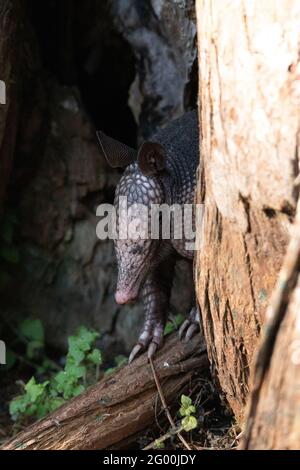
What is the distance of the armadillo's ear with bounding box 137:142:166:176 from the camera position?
9.53 feet

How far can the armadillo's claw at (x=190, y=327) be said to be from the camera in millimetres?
3262

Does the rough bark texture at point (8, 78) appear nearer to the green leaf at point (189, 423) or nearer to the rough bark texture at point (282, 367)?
the green leaf at point (189, 423)

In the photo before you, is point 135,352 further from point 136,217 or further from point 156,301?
point 136,217

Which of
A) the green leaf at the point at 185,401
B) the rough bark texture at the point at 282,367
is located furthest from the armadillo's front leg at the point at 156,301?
the rough bark texture at the point at 282,367

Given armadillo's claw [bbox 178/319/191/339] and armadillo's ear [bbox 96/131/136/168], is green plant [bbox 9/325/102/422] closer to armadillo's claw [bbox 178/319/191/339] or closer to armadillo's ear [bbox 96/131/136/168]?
armadillo's claw [bbox 178/319/191/339]

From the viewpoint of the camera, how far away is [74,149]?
4473mm

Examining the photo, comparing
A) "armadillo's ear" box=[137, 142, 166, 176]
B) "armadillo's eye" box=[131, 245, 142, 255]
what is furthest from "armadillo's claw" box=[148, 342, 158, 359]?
"armadillo's ear" box=[137, 142, 166, 176]

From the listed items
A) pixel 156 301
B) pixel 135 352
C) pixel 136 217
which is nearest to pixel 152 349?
pixel 135 352

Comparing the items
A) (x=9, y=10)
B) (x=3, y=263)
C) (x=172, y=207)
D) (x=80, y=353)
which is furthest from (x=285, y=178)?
(x=3, y=263)

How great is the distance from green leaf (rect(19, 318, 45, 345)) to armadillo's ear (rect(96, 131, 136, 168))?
163 cm

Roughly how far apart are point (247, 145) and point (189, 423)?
1319mm

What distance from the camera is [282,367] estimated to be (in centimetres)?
174

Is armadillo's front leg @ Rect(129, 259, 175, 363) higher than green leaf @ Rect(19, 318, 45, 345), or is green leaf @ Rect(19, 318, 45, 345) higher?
armadillo's front leg @ Rect(129, 259, 175, 363)

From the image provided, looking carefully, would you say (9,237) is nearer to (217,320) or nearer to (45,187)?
(45,187)
